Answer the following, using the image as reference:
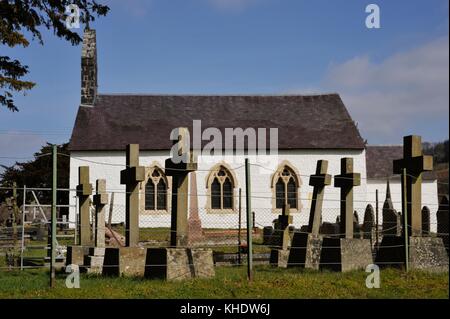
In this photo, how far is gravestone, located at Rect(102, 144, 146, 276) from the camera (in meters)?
11.1

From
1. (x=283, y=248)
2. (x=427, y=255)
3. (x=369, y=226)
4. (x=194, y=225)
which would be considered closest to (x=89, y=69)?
(x=194, y=225)

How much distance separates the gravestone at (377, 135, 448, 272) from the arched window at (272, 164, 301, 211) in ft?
74.3

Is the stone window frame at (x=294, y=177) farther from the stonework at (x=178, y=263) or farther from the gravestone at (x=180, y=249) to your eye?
the stonework at (x=178, y=263)

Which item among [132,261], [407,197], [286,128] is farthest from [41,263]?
[286,128]

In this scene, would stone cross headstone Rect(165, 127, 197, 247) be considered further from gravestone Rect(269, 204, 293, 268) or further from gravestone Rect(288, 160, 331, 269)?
Answer: gravestone Rect(269, 204, 293, 268)

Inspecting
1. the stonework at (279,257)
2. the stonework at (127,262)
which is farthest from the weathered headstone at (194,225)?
the stonework at (127,262)

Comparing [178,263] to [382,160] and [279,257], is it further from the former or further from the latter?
[382,160]

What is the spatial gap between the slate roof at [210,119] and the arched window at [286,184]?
4.88 ft

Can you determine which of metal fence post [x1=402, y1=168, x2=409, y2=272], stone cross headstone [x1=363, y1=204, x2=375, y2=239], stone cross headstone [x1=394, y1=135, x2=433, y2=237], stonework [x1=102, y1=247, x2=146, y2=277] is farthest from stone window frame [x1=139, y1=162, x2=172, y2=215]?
metal fence post [x1=402, y1=168, x2=409, y2=272]

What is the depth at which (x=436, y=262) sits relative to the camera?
11.1 m

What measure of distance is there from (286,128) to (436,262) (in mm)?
25544

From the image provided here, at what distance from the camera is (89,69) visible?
3809cm
